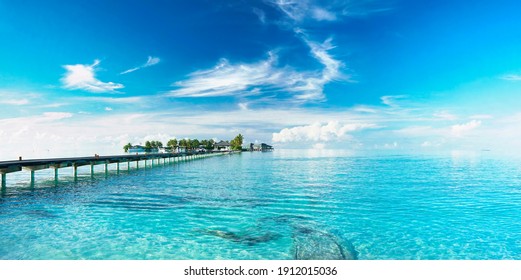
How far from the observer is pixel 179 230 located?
47.6 feet

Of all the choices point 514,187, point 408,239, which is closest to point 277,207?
point 408,239

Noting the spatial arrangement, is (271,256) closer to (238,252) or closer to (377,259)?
(238,252)

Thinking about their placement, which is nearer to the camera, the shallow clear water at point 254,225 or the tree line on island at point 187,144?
the shallow clear water at point 254,225

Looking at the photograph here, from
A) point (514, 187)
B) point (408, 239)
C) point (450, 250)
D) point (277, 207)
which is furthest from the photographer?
point (514, 187)

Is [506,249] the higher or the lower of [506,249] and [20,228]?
the lower

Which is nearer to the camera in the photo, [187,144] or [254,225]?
[254,225]

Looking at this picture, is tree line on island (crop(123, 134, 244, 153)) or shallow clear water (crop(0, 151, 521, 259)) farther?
tree line on island (crop(123, 134, 244, 153))

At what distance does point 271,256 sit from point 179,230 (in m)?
5.04

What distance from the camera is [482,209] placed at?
2027 centimetres

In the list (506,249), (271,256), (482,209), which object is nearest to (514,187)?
(482,209)
